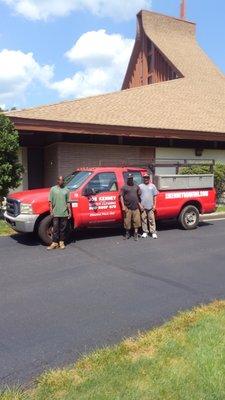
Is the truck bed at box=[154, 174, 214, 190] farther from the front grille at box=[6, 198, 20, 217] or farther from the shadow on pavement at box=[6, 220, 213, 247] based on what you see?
the front grille at box=[6, 198, 20, 217]

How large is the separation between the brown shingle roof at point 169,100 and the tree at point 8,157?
1.19 m

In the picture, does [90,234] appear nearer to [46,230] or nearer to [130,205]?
[130,205]

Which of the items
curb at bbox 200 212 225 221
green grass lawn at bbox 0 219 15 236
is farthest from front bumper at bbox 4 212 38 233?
curb at bbox 200 212 225 221

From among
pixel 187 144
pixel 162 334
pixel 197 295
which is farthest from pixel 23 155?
pixel 162 334

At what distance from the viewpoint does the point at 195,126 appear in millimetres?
19000

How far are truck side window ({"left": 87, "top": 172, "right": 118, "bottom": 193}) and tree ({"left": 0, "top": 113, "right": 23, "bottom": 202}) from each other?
3.50m

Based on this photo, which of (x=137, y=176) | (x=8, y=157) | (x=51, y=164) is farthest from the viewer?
(x=51, y=164)

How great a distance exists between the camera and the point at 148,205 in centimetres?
1146

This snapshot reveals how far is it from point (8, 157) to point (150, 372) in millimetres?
10917

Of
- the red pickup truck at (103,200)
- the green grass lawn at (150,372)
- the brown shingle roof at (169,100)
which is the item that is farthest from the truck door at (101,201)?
the green grass lawn at (150,372)

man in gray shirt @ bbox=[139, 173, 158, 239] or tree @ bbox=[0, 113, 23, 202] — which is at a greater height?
tree @ bbox=[0, 113, 23, 202]

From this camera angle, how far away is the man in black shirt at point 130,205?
1111 centimetres

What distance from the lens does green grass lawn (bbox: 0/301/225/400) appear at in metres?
3.64

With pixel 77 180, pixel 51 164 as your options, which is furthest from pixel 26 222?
pixel 51 164
